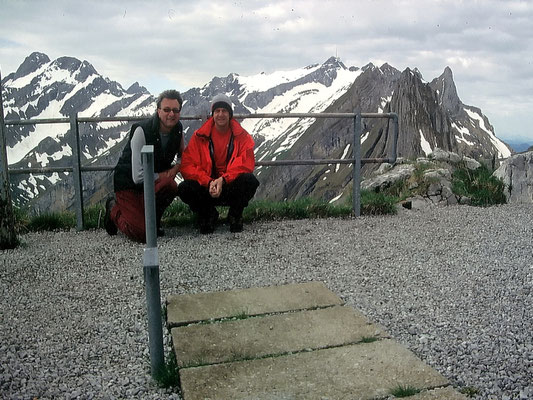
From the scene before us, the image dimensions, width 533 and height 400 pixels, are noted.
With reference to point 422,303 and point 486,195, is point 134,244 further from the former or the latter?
point 486,195

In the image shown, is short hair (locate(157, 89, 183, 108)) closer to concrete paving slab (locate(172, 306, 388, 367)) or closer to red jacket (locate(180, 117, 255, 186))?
red jacket (locate(180, 117, 255, 186))

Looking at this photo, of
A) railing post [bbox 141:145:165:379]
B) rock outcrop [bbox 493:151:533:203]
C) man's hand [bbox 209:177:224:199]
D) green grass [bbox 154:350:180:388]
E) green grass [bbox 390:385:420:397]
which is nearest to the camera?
green grass [bbox 390:385:420:397]

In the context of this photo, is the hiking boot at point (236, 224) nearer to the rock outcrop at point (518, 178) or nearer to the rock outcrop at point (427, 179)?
the rock outcrop at point (427, 179)

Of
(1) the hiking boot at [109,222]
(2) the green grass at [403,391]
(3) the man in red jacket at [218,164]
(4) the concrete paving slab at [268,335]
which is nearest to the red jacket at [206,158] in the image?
(3) the man in red jacket at [218,164]

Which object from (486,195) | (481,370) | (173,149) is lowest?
(481,370)

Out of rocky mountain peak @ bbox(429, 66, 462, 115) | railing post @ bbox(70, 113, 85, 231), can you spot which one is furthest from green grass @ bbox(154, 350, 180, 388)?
rocky mountain peak @ bbox(429, 66, 462, 115)

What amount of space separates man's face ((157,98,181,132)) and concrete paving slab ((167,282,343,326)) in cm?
245

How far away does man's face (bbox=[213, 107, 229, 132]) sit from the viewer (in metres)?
6.24

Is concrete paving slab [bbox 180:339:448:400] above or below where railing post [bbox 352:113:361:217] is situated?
below

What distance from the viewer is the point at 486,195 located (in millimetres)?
8688

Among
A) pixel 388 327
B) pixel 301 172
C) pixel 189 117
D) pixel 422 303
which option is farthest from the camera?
pixel 301 172

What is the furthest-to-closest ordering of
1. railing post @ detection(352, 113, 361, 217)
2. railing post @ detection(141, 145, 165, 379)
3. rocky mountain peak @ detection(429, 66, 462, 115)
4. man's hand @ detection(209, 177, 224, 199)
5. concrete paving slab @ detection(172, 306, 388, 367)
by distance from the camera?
rocky mountain peak @ detection(429, 66, 462, 115)
railing post @ detection(352, 113, 361, 217)
man's hand @ detection(209, 177, 224, 199)
concrete paving slab @ detection(172, 306, 388, 367)
railing post @ detection(141, 145, 165, 379)

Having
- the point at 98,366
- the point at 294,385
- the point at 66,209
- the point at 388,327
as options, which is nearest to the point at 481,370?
the point at 388,327

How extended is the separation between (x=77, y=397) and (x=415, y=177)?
7319mm
